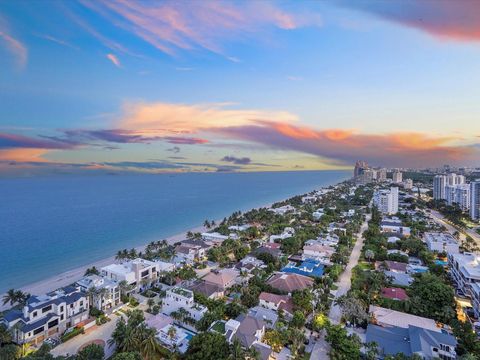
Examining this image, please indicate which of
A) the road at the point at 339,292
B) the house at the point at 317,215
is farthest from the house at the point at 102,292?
the house at the point at 317,215

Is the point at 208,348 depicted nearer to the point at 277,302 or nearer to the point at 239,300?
the point at 239,300

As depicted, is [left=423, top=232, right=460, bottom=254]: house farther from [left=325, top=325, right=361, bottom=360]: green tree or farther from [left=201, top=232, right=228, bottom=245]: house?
[left=201, top=232, right=228, bottom=245]: house

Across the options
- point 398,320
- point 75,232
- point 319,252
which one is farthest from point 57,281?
point 398,320

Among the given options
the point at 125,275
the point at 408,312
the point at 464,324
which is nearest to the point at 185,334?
the point at 125,275

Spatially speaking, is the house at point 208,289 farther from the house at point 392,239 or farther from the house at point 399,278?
the house at point 392,239

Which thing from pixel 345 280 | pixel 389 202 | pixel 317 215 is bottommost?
A: pixel 345 280
